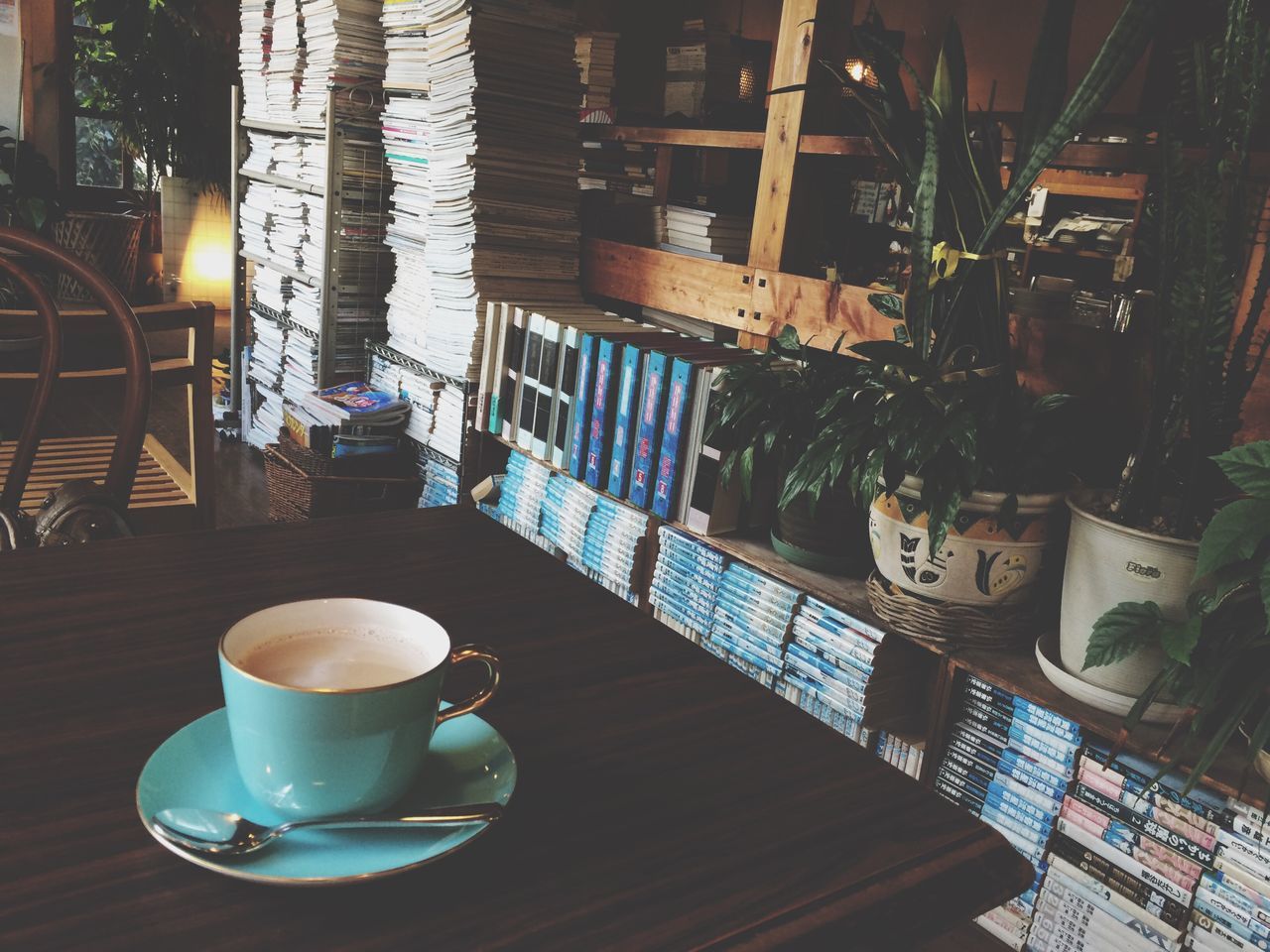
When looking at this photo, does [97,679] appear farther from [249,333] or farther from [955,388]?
[249,333]

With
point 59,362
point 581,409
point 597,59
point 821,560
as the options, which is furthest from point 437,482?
point 597,59

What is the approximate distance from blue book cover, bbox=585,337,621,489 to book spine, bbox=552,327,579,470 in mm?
97

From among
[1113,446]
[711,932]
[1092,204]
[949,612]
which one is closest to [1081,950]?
[949,612]

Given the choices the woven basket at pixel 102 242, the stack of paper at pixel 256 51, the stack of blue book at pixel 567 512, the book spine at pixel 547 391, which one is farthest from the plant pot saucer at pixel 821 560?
the woven basket at pixel 102 242

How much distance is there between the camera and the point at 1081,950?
1444 millimetres

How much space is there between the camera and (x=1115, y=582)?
135 centimetres

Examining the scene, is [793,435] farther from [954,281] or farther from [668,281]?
[668,281]

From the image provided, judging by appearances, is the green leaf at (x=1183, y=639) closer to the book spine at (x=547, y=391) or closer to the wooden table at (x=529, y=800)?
the wooden table at (x=529, y=800)

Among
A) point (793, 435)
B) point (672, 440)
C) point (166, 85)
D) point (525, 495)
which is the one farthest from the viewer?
point (166, 85)

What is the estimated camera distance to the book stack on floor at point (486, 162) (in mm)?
2686

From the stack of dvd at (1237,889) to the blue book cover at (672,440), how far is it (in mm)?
1139

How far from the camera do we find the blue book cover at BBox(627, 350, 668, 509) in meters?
2.11

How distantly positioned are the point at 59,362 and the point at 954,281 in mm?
1288

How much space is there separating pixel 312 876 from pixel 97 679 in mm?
281
